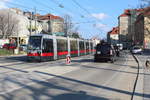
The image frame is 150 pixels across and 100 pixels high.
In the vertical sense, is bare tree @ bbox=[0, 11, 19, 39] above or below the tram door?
above

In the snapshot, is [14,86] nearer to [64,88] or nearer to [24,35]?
[64,88]

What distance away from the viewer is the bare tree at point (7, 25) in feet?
293

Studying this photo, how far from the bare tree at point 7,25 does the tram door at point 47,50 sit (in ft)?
189

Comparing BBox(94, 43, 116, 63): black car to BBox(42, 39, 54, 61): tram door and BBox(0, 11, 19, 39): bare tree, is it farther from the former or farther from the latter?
BBox(0, 11, 19, 39): bare tree

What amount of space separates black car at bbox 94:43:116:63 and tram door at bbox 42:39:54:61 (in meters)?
4.95

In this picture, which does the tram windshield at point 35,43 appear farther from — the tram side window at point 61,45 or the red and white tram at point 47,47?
the tram side window at point 61,45

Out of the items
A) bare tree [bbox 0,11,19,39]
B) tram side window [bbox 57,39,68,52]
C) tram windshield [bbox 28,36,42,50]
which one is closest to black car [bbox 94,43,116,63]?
tram side window [bbox 57,39,68,52]

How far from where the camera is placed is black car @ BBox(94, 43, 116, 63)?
3106 centimetres

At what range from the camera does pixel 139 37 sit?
114 metres

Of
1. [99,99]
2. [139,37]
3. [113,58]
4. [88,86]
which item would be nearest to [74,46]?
[113,58]

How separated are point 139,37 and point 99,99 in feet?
351

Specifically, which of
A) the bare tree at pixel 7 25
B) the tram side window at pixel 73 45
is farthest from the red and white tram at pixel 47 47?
the bare tree at pixel 7 25

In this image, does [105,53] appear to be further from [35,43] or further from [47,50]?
[35,43]

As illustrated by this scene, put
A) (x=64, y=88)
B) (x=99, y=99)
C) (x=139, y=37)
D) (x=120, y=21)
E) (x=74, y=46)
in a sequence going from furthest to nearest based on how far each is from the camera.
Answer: (x=120, y=21), (x=139, y=37), (x=74, y=46), (x=64, y=88), (x=99, y=99)
